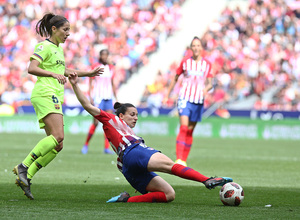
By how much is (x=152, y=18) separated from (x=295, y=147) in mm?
12997

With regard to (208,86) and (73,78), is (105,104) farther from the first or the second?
(73,78)

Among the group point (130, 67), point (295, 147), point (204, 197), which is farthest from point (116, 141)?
point (130, 67)

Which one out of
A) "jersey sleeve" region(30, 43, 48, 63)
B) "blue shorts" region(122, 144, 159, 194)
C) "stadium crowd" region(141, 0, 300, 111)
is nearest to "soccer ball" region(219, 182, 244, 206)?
"blue shorts" region(122, 144, 159, 194)

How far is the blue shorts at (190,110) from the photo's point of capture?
39.3ft

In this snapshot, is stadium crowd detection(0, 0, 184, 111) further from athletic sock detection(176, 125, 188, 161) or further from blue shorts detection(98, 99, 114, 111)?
athletic sock detection(176, 125, 188, 161)

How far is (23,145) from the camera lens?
17500 millimetres

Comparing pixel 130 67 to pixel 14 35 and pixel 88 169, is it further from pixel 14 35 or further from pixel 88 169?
pixel 88 169

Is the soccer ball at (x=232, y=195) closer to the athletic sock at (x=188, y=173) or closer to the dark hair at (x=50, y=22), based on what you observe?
the athletic sock at (x=188, y=173)

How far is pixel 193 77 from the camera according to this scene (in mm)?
12188

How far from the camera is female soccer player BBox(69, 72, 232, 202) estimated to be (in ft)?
22.2

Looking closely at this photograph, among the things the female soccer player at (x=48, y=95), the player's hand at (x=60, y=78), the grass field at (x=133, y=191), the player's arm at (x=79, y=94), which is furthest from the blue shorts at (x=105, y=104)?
the player's arm at (x=79, y=94)

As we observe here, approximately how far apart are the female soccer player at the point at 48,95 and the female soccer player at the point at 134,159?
0.50 meters

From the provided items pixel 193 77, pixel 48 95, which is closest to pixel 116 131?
pixel 48 95

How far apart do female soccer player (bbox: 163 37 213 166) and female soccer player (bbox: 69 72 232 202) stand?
473cm
